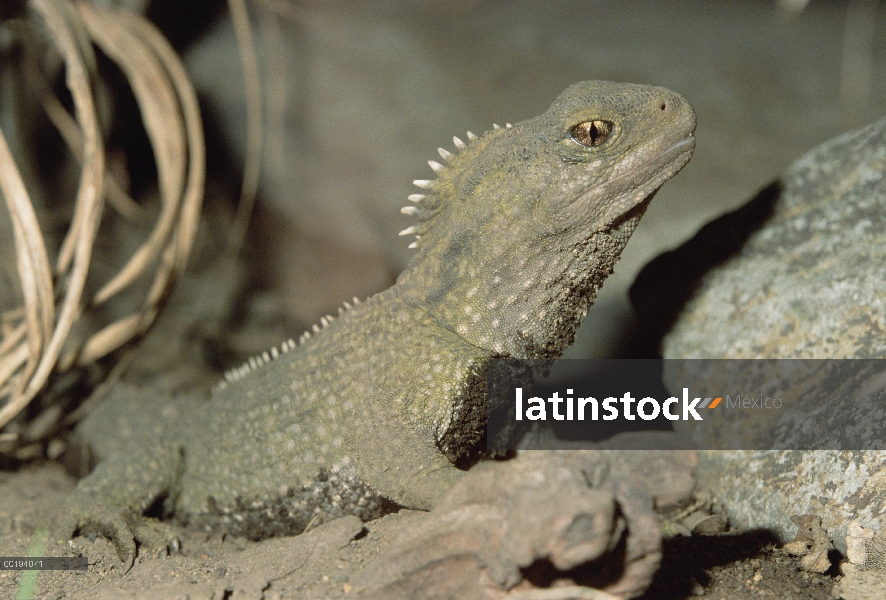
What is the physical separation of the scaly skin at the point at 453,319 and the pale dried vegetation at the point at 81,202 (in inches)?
45.0

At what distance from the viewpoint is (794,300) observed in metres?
4.15

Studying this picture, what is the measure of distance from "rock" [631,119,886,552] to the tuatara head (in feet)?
4.43

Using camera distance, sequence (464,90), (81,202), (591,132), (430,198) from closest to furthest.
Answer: (591,132) < (430,198) < (81,202) < (464,90)

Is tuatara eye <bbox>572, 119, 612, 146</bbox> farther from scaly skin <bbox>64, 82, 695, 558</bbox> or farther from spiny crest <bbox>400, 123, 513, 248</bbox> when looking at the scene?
spiny crest <bbox>400, 123, 513, 248</bbox>

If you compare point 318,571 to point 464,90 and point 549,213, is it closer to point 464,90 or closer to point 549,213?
point 549,213

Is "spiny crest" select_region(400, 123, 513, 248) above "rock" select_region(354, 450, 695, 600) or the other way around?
above

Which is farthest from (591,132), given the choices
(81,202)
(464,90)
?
(464,90)

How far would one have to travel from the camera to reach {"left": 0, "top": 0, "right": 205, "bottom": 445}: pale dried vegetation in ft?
13.2

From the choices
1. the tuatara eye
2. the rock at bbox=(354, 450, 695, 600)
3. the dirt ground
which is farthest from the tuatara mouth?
the dirt ground

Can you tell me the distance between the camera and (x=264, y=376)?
4.26m

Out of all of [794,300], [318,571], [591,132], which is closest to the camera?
[318,571]

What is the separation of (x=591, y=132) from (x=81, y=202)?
3.27 meters

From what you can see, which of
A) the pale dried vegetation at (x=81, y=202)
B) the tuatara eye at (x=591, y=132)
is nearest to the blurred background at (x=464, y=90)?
the pale dried vegetation at (x=81, y=202)

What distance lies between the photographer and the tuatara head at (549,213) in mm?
3336
